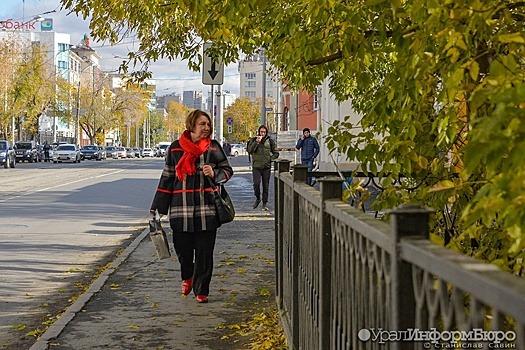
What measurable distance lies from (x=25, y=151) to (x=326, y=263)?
75.1 metres

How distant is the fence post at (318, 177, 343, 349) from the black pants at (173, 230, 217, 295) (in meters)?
4.58

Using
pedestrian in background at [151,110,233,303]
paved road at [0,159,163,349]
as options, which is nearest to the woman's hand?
pedestrian in background at [151,110,233,303]

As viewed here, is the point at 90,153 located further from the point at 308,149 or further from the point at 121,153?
the point at 308,149

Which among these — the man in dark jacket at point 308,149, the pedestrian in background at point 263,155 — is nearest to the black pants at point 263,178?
the pedestrian in background at point 263,155

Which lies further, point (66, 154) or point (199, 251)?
point (66, 154)

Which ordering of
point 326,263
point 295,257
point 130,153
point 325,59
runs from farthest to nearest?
point 130,153, point 325,59, point 295,257, point 326,263

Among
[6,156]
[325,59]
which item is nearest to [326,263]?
[325,59]

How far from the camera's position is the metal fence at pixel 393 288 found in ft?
6.22

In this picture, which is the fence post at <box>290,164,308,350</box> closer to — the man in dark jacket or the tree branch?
the tree branch

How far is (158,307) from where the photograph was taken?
8.80 m

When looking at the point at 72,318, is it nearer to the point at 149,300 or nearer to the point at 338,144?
the point at 149,300

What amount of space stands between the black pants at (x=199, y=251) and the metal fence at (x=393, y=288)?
132 inches

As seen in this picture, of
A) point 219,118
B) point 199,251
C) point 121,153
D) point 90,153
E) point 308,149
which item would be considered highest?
point 219,118

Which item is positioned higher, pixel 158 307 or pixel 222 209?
pixel 222 209
